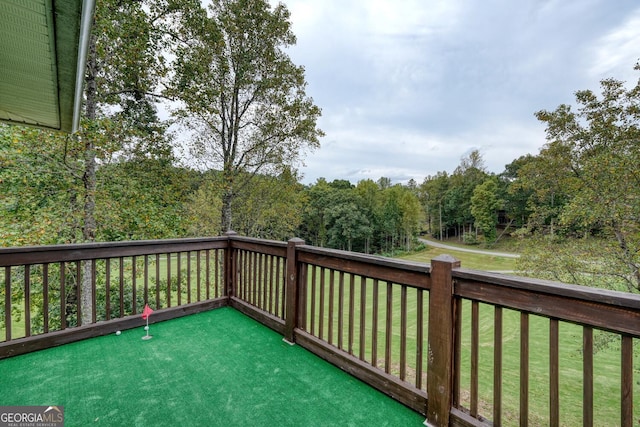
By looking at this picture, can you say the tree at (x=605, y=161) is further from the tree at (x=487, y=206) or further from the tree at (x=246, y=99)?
the tree at (x=487, y=206)

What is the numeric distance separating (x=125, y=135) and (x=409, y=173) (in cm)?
4284

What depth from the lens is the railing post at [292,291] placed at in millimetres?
2512

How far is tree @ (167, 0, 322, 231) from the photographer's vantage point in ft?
24.7

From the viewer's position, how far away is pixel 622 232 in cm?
507

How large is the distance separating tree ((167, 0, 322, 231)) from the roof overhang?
5.61 meters

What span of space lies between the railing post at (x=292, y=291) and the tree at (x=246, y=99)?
5868mm

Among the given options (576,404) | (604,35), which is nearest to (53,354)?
(576,404)

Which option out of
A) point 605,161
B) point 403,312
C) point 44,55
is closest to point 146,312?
point 44,55

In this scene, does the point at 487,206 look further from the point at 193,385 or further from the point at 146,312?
the point at 193,385

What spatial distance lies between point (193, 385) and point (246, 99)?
8.24m

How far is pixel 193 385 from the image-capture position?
190 cm

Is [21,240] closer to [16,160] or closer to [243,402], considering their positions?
[16,160]

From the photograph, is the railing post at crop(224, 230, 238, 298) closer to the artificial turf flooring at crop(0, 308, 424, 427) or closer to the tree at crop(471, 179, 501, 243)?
the artificial turf flooring at crop(0, 308, 424, 427)

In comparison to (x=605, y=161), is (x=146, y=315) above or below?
below
